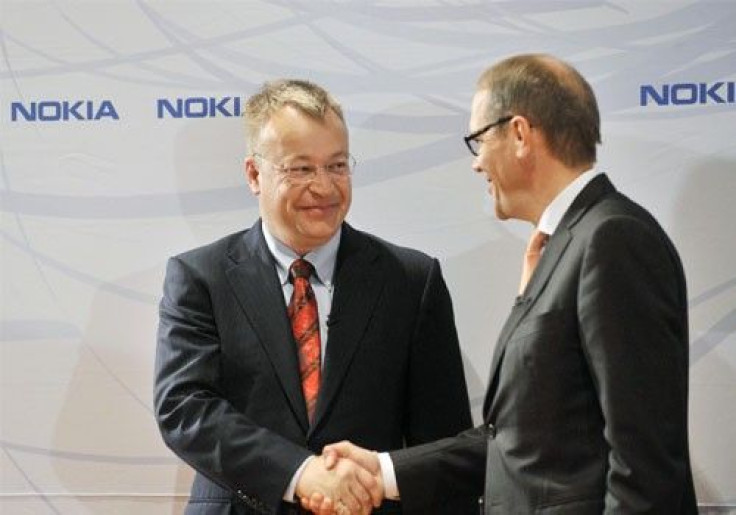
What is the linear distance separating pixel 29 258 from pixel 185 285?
0.77 meters

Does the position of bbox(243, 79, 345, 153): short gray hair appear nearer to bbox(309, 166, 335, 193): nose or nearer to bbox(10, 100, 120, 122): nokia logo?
bbox(309, 166, 335, 193): nose

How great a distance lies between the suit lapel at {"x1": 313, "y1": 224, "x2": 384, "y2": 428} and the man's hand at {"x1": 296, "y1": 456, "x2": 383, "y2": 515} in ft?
0.46

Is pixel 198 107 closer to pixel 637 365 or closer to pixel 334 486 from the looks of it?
pixel 334 486

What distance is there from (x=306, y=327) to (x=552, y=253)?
0.88 meters

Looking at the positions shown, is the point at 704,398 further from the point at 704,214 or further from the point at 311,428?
the point at 311,428

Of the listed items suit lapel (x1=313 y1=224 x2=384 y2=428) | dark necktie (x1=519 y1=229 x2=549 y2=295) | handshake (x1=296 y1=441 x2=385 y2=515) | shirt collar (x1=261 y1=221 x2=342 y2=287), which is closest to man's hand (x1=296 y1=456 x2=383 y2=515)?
handshake (x1=296 y1=441 x2=385 y2=515)

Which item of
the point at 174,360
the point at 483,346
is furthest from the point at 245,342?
the point at 483,346

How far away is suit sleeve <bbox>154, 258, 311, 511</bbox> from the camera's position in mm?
2586

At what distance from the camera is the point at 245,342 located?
108 inches

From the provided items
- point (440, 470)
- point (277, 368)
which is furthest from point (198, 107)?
point (440, 470)

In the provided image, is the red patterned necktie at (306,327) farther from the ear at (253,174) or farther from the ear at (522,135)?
the ear at (522,135)

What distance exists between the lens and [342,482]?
2584 millimetres

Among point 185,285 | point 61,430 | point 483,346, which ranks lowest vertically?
point 61,430

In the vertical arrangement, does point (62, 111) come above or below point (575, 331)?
above
